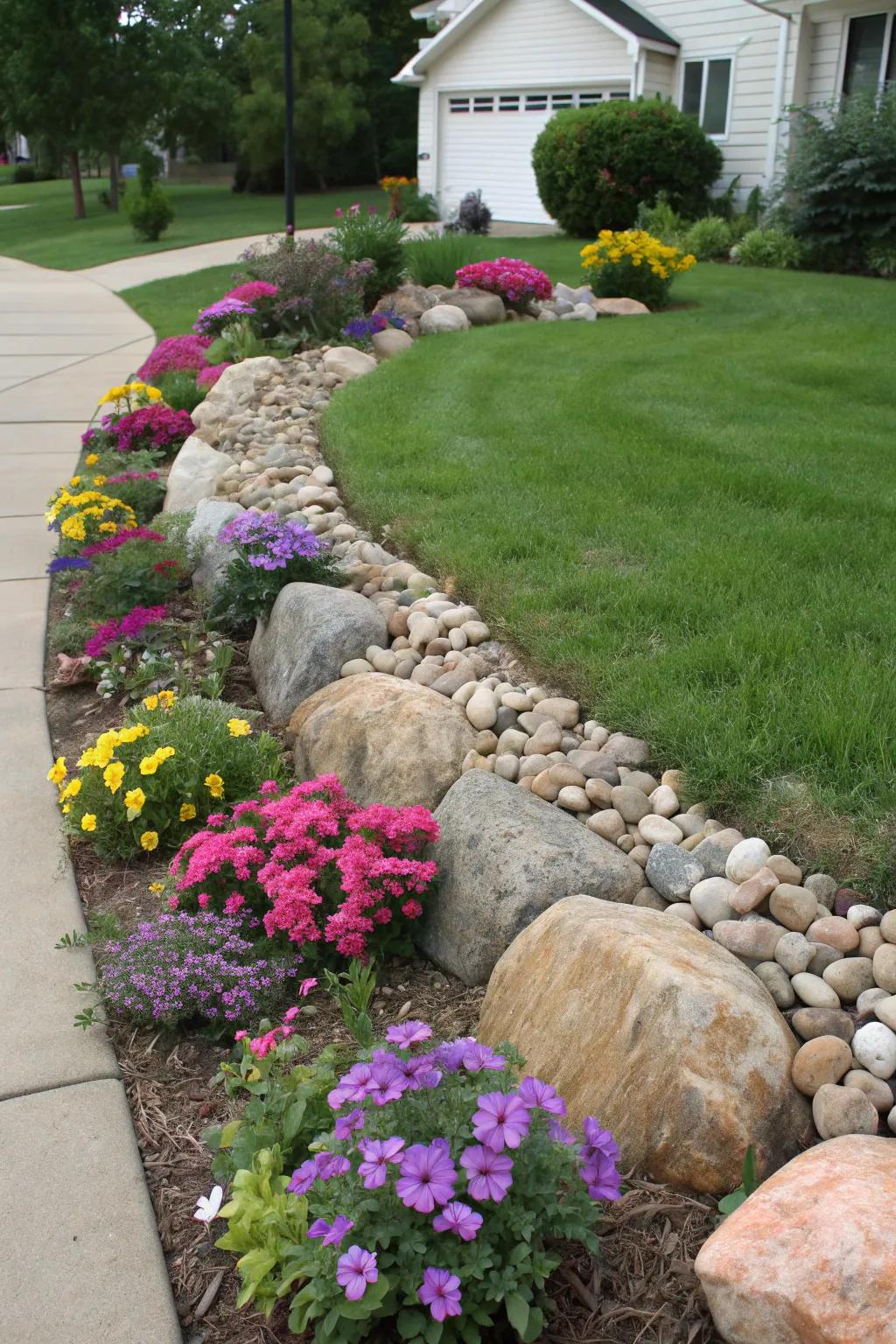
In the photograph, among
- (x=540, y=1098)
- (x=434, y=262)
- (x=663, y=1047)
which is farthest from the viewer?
(x=434, y=262)

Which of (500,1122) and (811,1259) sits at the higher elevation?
(500,1122)

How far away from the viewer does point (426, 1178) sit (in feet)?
5.86

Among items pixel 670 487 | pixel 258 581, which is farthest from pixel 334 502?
pixel 670 487

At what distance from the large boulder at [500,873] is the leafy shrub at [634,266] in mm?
8731

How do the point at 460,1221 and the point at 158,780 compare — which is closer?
the point at 460,1221

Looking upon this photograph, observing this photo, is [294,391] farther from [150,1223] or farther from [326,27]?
[326,27]

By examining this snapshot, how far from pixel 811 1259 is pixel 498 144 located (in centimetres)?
2271

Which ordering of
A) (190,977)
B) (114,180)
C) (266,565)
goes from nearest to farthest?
(190,977)
(266,565)
(114,180)

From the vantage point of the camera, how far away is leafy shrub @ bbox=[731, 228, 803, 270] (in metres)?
14.1

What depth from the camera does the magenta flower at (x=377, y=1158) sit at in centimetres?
180

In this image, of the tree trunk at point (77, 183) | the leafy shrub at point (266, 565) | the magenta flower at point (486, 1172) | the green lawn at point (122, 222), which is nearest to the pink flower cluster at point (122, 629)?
the leafy shrub at point (266, 565)

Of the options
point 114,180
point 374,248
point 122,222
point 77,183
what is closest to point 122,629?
point 374,248

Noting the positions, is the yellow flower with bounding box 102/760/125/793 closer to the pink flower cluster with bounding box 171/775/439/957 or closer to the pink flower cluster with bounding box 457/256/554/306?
the pink flower cluster with bounding box 171/775/439/957

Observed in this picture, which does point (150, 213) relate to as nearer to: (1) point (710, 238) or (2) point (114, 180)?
(2) point (114, 180)
